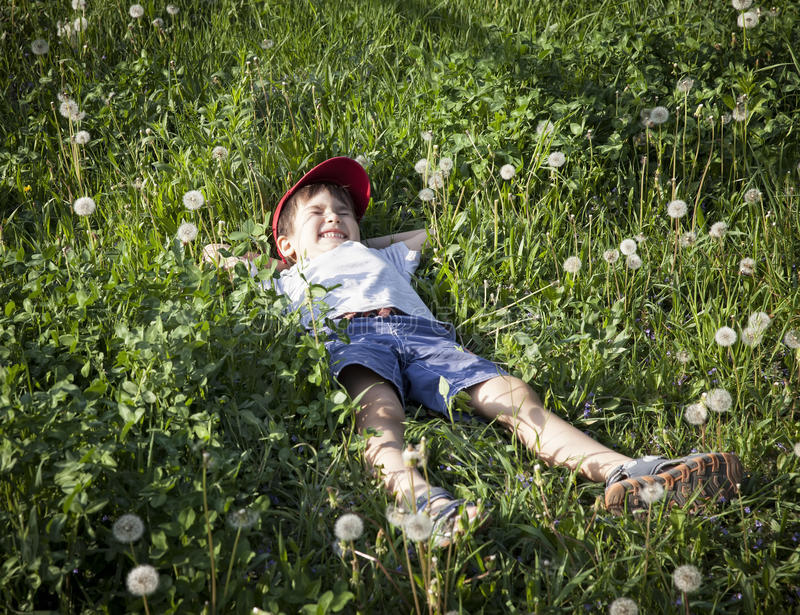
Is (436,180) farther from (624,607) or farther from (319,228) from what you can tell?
(624,607)

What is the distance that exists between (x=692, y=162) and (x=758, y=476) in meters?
1.83

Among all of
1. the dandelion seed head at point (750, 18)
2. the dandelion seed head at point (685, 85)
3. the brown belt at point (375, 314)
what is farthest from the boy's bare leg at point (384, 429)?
the dandelion seed head at point (750, 18)

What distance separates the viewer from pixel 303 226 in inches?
123

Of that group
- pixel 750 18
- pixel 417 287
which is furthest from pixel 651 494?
pixel 750 18

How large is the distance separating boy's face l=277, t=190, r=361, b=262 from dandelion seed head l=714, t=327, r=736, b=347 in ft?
5.31

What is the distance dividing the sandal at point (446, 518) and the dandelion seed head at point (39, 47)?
3.85 metres

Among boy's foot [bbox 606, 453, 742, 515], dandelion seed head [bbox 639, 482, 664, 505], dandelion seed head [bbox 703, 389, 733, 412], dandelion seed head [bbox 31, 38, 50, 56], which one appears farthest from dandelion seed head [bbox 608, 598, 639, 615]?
dandelion seed head [bbox 31, 38, 50, 56]

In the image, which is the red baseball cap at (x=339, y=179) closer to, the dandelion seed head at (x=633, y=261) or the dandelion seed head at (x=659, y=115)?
the dandelion seed head at (x=633, y=261)

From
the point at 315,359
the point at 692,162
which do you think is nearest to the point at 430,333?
the point at 315,359

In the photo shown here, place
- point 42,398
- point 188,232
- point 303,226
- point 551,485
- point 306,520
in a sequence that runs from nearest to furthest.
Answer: point 42,398 → point 306,520 → point 551,485 → point 188,232 → point 303,226

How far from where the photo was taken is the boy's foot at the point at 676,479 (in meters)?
1.96

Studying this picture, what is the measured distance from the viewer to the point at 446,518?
1.85m

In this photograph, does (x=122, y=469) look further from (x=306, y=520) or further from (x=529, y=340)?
(x=529, y=340)

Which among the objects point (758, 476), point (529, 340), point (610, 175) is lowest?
point (758, 476)
